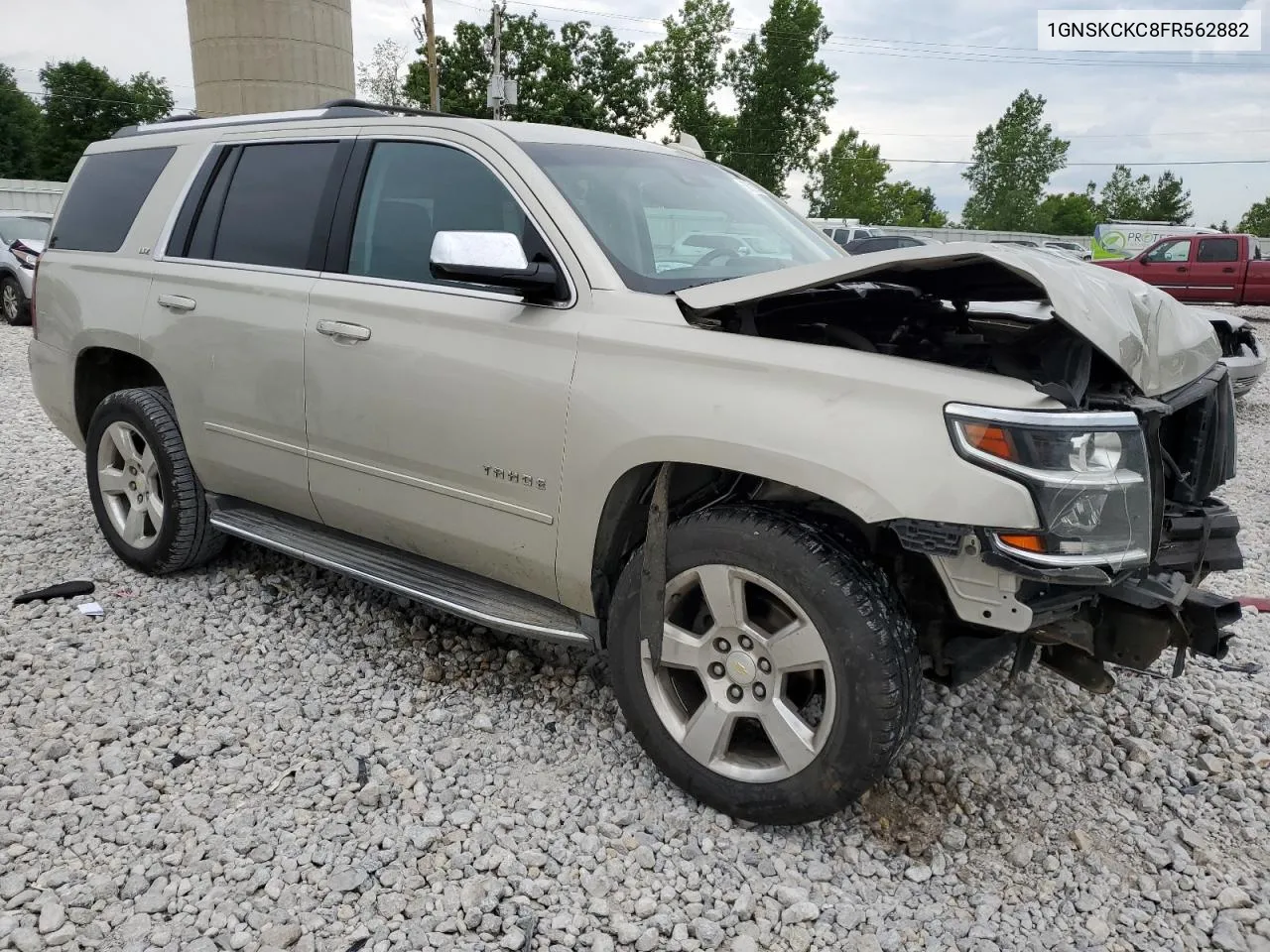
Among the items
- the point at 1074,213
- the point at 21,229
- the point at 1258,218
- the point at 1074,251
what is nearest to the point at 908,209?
the point at 1074,213

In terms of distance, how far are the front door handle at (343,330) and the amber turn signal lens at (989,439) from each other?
200cm

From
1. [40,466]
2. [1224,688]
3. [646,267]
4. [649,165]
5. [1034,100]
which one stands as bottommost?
[40,466]

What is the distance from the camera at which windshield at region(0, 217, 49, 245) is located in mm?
13938

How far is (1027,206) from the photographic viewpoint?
188 ft

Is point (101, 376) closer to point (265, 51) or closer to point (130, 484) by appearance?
point (130, 484)

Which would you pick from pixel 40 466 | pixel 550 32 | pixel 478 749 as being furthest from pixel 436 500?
pixel 550 32

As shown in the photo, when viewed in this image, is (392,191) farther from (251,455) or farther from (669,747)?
(669,747)

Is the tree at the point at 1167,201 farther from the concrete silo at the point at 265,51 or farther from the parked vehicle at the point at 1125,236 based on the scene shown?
the concrete silo at the point at 265,51

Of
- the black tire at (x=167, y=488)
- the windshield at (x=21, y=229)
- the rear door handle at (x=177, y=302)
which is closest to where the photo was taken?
the rear door handle at (x=177, y=302)

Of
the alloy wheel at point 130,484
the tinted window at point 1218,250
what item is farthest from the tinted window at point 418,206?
the tinted window at point 1218,250

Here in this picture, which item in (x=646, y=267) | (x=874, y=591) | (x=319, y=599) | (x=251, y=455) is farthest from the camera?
(x=319, y=599)

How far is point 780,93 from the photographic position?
4791cm

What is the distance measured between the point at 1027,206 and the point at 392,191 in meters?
61.4

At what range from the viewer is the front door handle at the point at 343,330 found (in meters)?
3.21
